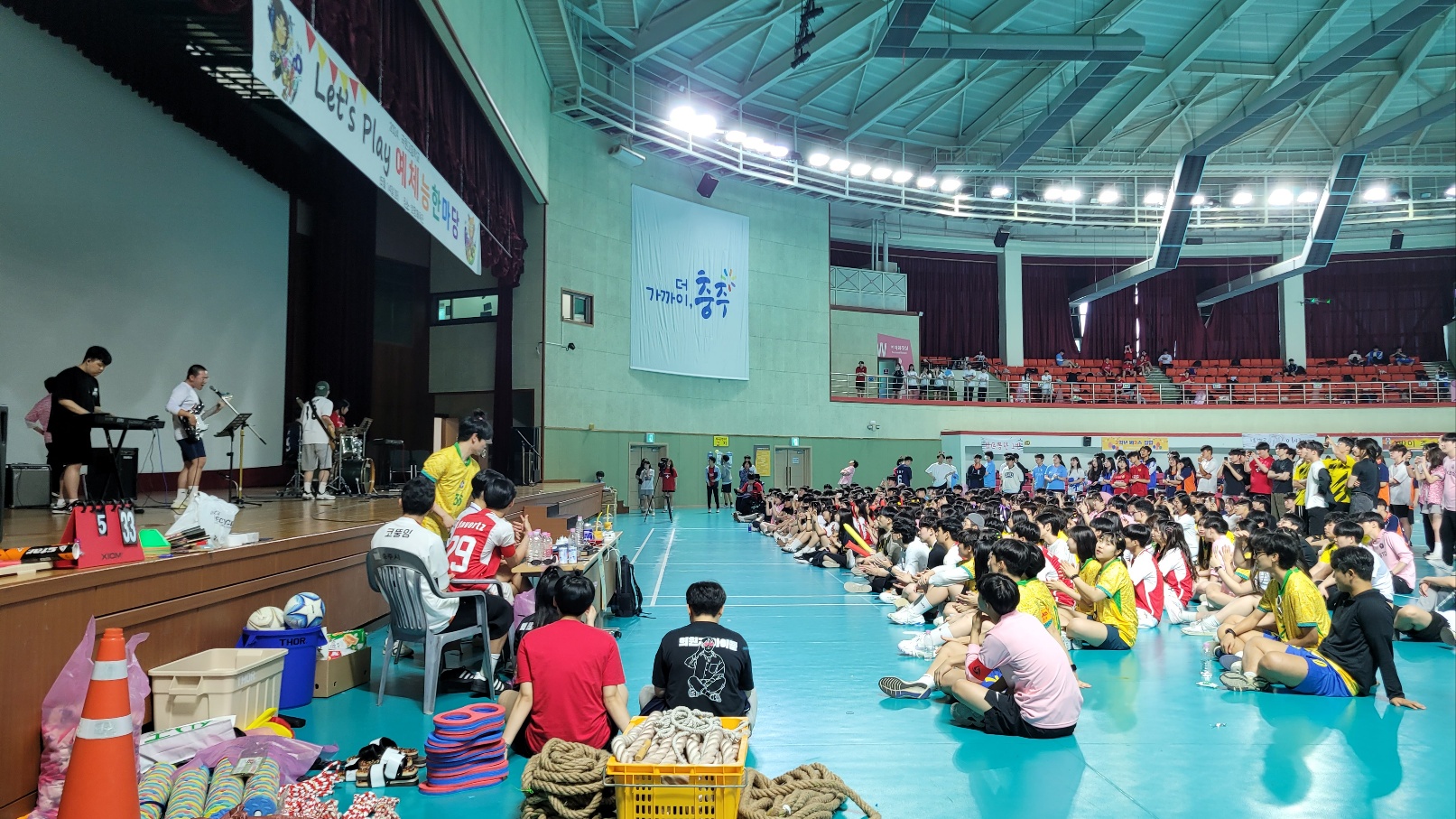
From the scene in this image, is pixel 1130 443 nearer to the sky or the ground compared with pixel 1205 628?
nearer to the sky

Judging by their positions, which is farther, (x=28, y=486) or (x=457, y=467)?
(x=28, y=486)

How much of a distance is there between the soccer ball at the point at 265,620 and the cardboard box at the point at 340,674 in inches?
13.6

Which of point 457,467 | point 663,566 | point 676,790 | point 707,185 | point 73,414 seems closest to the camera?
point 676,790

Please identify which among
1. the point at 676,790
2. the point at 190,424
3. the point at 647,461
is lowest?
the point at 676,790

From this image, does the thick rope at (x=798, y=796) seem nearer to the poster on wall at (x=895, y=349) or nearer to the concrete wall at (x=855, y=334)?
the concrete wall at (x=855, y=334)

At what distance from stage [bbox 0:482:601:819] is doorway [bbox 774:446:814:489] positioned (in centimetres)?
1764

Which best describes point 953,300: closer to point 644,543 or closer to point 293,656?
point 644,543

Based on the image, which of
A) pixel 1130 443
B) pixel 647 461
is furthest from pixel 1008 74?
pixel 647 461

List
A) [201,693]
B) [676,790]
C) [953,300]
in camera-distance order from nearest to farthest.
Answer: [676,790] < [201,693] < [953,300]

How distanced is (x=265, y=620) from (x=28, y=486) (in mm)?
5250

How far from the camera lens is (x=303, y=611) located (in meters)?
5.39

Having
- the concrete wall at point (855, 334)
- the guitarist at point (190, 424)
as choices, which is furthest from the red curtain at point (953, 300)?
the guitarist at point (190, 424)

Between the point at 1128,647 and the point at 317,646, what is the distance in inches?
237

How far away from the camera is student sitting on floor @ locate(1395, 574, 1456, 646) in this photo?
6.96m
